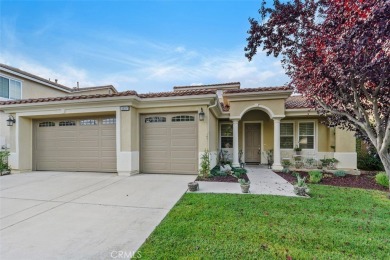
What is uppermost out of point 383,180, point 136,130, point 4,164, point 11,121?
point 11,121

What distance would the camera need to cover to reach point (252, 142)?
40.5 ft

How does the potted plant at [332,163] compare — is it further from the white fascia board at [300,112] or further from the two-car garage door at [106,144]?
Result: the two-car garage door at [106,144]

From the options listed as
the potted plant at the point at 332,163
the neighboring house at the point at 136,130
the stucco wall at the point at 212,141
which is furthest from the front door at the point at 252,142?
the potted plant at the point at 332,163

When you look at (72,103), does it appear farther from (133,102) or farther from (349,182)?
(349,182)

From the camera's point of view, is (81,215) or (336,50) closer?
(336,50)

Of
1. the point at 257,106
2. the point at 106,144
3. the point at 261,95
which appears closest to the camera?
the point at 106,144

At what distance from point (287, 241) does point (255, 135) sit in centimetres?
952

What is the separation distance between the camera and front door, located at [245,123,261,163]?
40.2 feet

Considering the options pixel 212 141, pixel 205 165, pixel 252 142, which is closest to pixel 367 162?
pixel 252 142

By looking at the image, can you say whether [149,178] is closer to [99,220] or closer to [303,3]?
[99,220]

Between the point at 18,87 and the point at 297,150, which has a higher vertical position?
the point at 18,87

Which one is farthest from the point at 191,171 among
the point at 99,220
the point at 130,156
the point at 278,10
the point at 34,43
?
the point at 34,43

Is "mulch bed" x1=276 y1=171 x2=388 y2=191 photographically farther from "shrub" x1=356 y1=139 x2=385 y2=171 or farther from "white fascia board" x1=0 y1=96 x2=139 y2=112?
"white fascia board" x1=0 y1=96 x2=139 y2=112

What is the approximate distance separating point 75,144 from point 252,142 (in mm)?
10139
